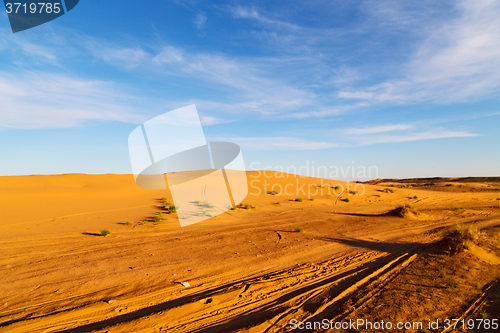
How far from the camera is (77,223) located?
1267 cm

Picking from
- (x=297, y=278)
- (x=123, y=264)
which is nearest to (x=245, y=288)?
(x=297, y=278)

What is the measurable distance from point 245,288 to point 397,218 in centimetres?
1383

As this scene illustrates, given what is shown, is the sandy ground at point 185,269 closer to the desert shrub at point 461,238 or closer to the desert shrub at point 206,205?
the desert shrub at point 461,238

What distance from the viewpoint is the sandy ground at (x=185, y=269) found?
4.46 meters

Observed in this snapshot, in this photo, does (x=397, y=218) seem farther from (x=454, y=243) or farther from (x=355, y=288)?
(x=355, y=288)

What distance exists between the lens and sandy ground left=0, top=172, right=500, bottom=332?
4.46 meters

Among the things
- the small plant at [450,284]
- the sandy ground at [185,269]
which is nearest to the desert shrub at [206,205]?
the sandy ground at [185,269]

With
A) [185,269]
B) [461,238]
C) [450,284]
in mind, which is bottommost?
[185,269]

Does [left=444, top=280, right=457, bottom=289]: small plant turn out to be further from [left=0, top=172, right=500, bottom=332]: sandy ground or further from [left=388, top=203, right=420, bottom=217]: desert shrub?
[left=388, top=203, right=420, bottom=217]: desert shrub

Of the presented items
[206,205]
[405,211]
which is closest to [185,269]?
[206,205]

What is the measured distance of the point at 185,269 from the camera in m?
6.90

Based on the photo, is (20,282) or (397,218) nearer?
(20,282)

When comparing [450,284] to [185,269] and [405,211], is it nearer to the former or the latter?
[185,269]

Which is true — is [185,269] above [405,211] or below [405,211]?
below
